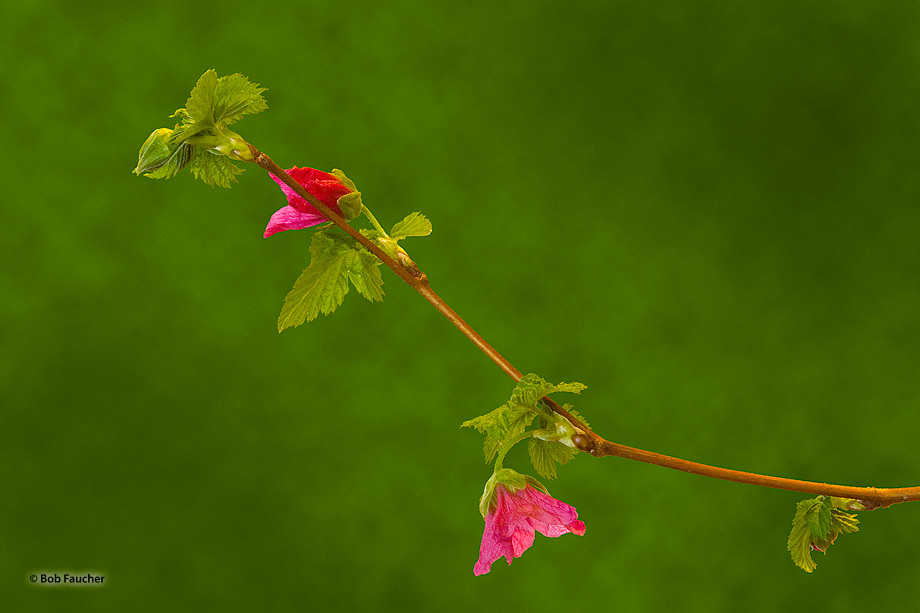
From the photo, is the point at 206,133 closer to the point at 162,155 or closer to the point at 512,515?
the point at 162,155

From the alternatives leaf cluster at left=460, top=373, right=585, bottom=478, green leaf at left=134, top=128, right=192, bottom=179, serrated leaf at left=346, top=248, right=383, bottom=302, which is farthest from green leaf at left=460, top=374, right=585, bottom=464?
green leaf at left=134, top=128, right=192, bottom=179

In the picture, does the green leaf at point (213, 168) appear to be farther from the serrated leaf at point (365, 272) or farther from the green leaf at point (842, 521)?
the green leaf at point (842, 521)

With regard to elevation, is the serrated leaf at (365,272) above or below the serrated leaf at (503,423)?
above

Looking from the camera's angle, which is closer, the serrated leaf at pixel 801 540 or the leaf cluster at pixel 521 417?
the leaf cluster at pixel 521 417

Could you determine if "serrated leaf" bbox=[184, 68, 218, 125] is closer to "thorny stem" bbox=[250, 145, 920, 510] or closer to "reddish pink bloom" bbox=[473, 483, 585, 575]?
"thorny stem" bbox=[250, 145, 920, 510]

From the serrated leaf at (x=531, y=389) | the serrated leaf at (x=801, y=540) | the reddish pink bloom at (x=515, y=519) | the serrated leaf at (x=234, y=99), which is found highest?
the serrated leaf at (x=234, y=99)

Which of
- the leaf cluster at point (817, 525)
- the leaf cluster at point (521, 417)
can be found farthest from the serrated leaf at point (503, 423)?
the leaf cluster at point (817, 525)
